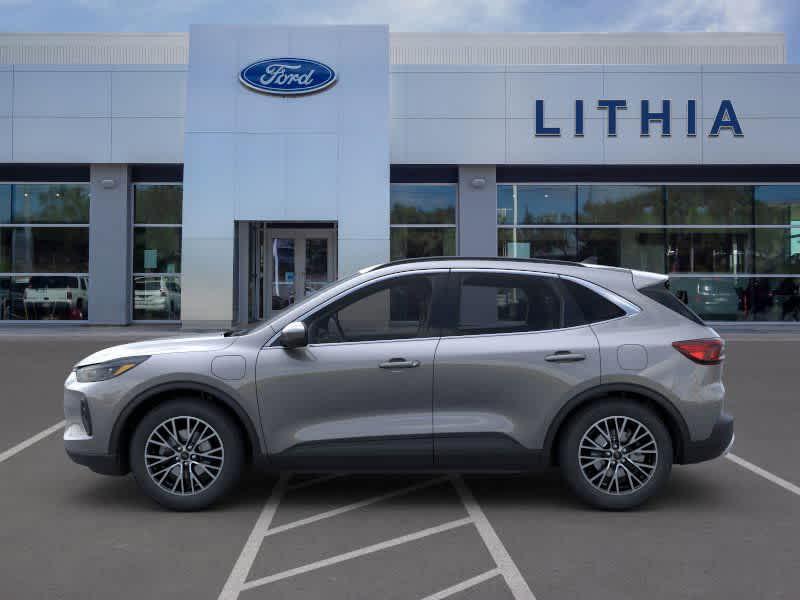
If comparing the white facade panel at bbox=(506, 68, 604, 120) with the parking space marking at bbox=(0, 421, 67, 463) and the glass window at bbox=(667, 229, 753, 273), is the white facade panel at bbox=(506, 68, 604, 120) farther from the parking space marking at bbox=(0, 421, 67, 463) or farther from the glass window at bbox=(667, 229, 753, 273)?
the parking space marking at bbox=(0, 421, 67, 463)

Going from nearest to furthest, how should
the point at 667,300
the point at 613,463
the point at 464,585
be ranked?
1. the point at 464,585
2. the point at 613,463
3. the point at 667,300

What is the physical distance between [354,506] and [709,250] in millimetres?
21034

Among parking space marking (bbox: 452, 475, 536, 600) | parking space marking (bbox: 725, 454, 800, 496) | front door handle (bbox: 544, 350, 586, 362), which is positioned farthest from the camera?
parking space marking (bbox: 725, 454, 800, 496)

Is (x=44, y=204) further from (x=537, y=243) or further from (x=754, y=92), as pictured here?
(x=754, y=92)

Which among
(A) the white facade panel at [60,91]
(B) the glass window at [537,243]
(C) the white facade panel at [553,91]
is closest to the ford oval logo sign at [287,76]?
(A) the white facade panel at [60,91]

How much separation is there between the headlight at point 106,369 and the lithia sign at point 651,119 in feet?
62.0

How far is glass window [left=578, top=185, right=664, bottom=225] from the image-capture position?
80.2ft

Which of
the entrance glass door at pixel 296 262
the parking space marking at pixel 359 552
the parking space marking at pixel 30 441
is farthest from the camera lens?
the entrance glass door at pixel 296 262

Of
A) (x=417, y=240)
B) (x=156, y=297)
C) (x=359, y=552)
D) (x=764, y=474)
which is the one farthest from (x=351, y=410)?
(x=156, y=297)

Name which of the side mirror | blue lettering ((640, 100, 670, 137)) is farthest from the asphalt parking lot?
blue lettering ((640, 100, 670, 137))

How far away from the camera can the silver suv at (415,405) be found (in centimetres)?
554

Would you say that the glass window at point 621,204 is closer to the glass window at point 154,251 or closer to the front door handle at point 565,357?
the glass window at point 154,251

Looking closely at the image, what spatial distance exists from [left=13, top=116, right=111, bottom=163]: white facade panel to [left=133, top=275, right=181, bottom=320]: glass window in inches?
140

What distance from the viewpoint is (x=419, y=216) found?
2438 centimetres
